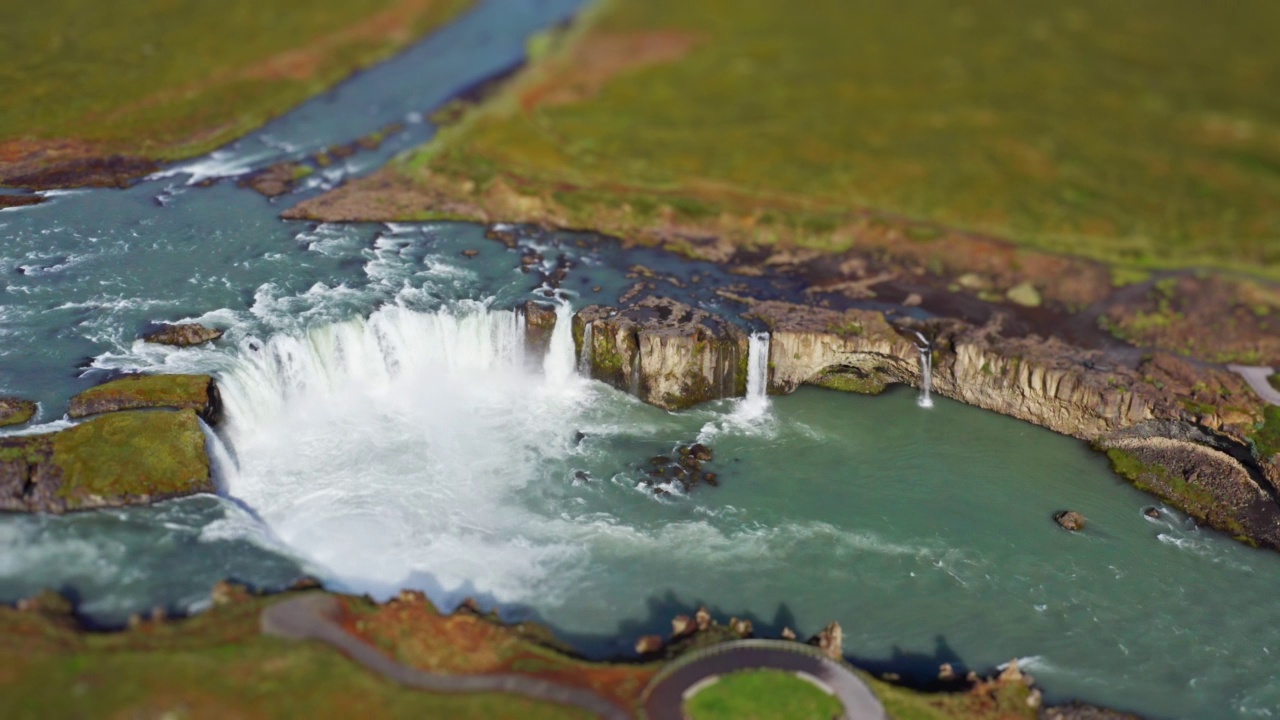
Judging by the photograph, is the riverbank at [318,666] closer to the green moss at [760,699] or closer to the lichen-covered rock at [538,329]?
the green moss at [760,699]

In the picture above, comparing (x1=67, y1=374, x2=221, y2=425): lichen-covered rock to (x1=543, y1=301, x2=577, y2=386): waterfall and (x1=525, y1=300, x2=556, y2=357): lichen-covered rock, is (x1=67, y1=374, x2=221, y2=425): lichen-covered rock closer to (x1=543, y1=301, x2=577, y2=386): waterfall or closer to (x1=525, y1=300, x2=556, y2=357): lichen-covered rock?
(x1=525, y1=300, x2=556, y2=357): lichen-covered rock

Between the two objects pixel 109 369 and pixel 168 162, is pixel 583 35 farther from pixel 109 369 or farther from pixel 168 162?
pixel 109 369

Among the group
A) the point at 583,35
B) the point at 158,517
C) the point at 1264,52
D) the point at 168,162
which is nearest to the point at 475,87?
the point at 583,35

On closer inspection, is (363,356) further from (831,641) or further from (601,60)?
(601,60)

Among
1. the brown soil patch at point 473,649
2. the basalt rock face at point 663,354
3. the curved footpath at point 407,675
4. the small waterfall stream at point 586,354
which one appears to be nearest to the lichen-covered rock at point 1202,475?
the basalt rock face at point 663,354

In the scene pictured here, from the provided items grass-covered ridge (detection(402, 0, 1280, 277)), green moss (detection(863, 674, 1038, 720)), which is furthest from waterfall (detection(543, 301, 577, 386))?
green moss (detection(863, 674, 1038, 720))

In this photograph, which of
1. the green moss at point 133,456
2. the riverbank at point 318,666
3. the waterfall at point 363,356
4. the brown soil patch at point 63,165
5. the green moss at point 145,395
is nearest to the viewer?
the riverbank at point 318,666

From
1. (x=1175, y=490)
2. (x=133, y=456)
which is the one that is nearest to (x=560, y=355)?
(x=133, y=456)
